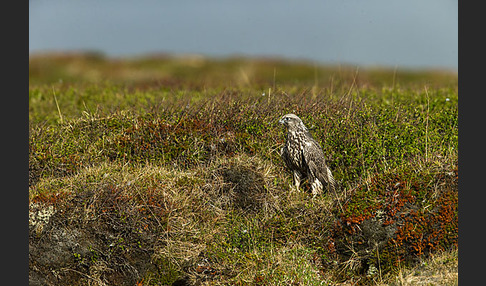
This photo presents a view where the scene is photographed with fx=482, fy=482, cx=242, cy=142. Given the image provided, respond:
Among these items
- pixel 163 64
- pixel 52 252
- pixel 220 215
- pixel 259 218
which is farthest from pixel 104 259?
pixel 163 64

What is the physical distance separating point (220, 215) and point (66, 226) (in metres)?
2.39

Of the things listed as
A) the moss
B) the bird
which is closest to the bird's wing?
the bird

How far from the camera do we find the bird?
26.9 ft

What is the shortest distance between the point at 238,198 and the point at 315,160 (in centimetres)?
147

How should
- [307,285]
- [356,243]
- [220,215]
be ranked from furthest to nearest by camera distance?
1. [220,215]
2. [356,243]
3. [307,285]

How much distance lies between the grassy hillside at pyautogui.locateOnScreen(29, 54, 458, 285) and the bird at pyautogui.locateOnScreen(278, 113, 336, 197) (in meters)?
0.31

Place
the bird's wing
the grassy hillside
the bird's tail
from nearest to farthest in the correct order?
the grassy hillside → the bird's wing → the bird's tail

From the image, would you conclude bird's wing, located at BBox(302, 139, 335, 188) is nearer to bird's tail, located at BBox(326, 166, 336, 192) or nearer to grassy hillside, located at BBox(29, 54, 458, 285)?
bird's tail, located at BBox(326, 166, 336, 192)

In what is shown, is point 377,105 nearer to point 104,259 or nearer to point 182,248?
point 182,248

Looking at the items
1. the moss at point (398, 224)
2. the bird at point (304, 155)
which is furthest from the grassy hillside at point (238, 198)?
the bird at point (304, 155)

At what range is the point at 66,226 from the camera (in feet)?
24.1

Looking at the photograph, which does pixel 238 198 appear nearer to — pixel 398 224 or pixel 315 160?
pixel 315 160

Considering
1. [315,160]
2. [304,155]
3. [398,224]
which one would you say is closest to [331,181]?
[315,160]

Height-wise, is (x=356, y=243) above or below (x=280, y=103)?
below
